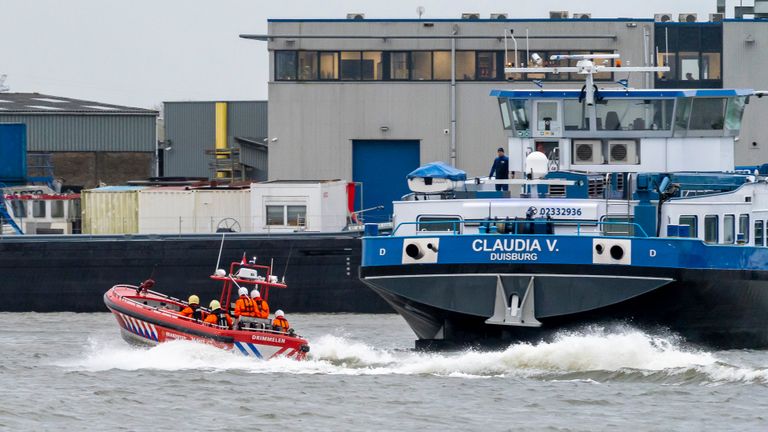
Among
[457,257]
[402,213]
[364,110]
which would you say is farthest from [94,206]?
[457,257]

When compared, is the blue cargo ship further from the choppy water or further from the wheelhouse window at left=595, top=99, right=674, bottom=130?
the choppy water

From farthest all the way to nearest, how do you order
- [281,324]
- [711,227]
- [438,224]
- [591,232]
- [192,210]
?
[192,210]
[711,227]
[438,224]
[281,324]
[591,232]

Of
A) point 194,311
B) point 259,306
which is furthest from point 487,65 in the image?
point 194,311

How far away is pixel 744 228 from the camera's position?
35.2 m

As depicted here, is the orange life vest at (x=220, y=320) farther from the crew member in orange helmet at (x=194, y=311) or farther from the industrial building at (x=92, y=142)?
the industrial building at (x=92, y=142)

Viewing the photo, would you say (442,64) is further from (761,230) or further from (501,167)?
(761,230)

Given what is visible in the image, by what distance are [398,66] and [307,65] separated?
11.5 ft

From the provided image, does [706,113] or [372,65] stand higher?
[372,65]

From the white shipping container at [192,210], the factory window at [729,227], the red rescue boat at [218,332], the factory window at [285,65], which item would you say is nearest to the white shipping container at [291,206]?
the white shipping container at [192,210]

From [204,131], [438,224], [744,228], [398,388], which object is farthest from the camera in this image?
[204,131]

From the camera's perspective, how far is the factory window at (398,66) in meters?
62.8

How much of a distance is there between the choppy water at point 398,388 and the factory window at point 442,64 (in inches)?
1113

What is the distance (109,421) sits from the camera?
85.1 ft

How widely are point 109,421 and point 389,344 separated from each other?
14.0 meters
